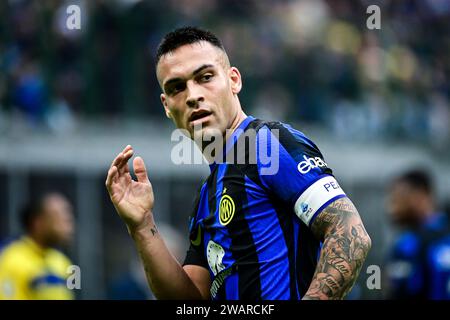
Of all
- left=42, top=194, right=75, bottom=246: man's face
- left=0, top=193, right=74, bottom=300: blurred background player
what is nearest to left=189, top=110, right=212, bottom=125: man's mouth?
left=0, top=193, right=74, bottom=300: blurred background player

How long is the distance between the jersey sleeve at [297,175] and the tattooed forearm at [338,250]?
0.04 metres

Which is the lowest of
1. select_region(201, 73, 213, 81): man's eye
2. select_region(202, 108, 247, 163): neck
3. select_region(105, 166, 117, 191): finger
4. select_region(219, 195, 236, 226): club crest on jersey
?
select_region(219, 195, 236, 226): club crest on jersey

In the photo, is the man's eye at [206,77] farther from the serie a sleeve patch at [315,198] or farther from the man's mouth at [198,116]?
the serie a sleeve patch at [315,198]

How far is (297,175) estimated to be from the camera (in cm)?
348

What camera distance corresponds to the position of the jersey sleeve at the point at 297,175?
346 centimetres

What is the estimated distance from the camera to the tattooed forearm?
3.31m

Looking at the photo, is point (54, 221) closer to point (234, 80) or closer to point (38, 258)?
point (38, 258)

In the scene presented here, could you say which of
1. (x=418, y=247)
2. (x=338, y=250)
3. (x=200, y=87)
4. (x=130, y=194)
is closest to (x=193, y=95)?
(x=200, y=87)

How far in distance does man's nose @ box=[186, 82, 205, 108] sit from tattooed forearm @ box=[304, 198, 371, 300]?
2.80ft

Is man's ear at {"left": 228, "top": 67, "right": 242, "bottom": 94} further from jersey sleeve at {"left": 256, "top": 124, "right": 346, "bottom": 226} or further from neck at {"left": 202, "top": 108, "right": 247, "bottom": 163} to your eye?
jersey sleeve at {"left": 256, "top": 124, "right": 346, "bottom": 226}

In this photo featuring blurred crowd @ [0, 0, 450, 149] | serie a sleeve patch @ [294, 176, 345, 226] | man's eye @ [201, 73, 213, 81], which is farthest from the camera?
blurred crowd @ [0, 0, 450, 149]
